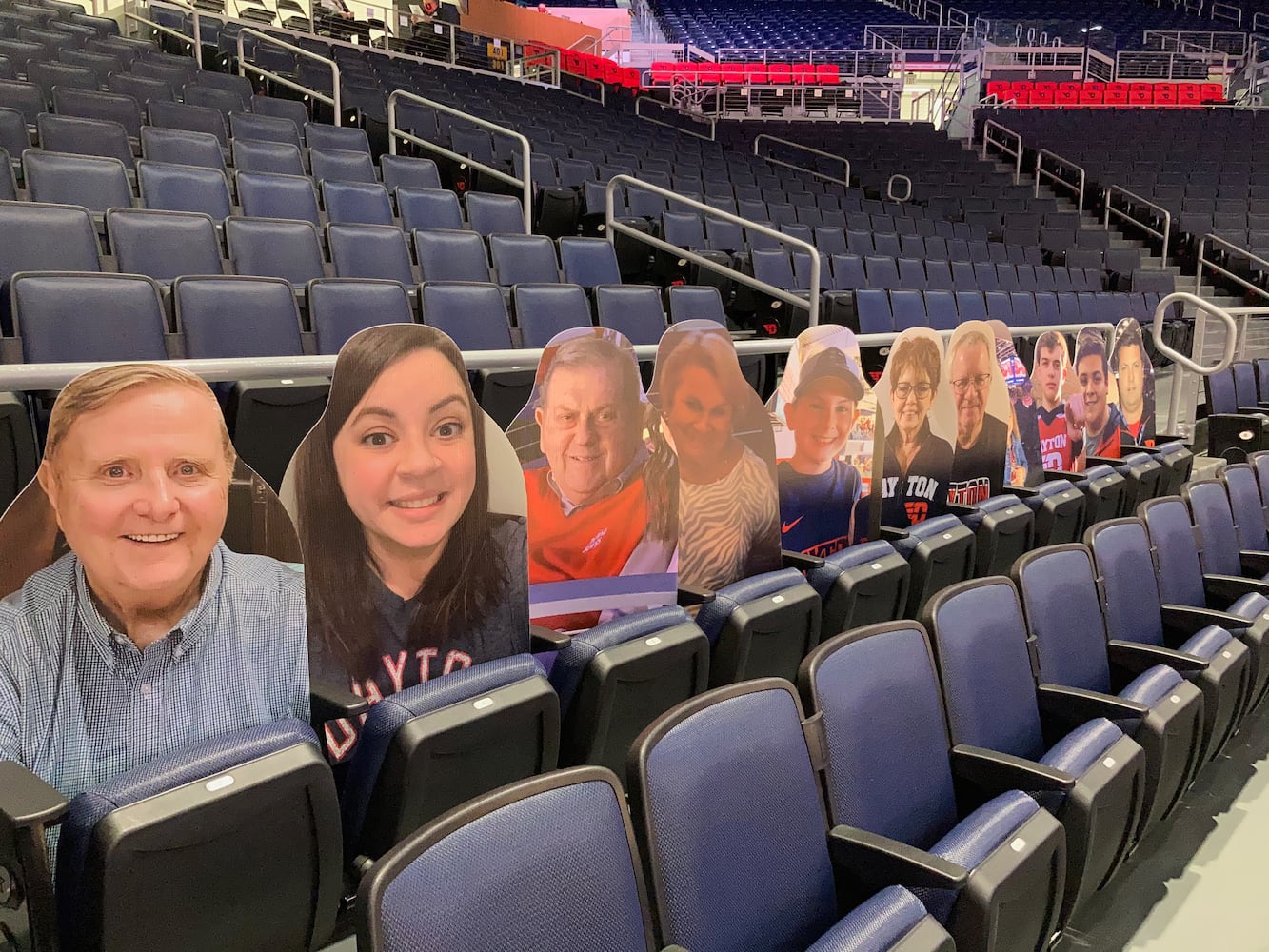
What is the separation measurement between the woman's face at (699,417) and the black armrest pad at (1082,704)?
→ 22.7 inches

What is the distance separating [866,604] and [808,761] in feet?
2.07

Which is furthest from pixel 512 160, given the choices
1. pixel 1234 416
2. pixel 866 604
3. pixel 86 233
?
pixel 866 604

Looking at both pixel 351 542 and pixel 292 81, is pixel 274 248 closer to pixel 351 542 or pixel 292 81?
pixel 351 542

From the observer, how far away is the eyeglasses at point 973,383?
2043mm

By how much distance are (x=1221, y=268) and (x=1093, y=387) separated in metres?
4.21

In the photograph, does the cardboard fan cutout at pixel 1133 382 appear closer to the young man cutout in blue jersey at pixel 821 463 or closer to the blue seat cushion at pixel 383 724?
the young man cutout in blue jersey at pixel 821 463

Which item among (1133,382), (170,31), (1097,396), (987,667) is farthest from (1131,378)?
(170,31)

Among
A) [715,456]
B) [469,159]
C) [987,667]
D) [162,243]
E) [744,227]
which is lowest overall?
[987,667]

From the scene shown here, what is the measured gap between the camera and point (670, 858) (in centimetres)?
74

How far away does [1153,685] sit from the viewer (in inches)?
51.1

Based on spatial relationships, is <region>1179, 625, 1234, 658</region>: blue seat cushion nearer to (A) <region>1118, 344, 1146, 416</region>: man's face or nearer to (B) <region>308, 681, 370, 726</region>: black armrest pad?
(B) <region>308, 681, 370, 726</region>: black armrest pad

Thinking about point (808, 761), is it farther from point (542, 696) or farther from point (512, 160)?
point (512, 160)

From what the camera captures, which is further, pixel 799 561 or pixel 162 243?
pixel 162 243

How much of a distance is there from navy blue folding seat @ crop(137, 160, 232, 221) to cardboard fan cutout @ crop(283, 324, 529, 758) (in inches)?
64.0
